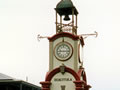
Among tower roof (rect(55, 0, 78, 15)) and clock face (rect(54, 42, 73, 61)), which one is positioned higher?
tower roof (rect(55, 0, 78, 15))

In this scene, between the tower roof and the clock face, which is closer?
the clock face

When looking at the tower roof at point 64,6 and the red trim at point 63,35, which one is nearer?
the red trim at point 63,35

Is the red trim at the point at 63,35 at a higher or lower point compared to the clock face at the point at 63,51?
higher

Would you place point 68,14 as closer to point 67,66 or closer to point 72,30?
point 72,30

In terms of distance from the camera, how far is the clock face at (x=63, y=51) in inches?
1262

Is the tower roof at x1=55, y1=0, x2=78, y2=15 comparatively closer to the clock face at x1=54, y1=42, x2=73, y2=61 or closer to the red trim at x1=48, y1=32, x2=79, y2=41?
the red trim at x1=48, y1=32, x2=79, y2=41

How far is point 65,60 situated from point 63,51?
800 millimetres

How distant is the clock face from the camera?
1262 inches

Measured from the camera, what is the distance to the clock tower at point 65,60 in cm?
3134

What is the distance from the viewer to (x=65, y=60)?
3206 centimetres

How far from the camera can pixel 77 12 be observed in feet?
113

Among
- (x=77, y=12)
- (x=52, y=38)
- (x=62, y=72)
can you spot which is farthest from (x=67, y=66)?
(x=77, y=12)

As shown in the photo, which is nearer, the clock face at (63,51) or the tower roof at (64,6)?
the clock face at (63,51)

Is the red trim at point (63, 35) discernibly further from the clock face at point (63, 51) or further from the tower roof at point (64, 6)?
the tower roof at point (64, 6)
